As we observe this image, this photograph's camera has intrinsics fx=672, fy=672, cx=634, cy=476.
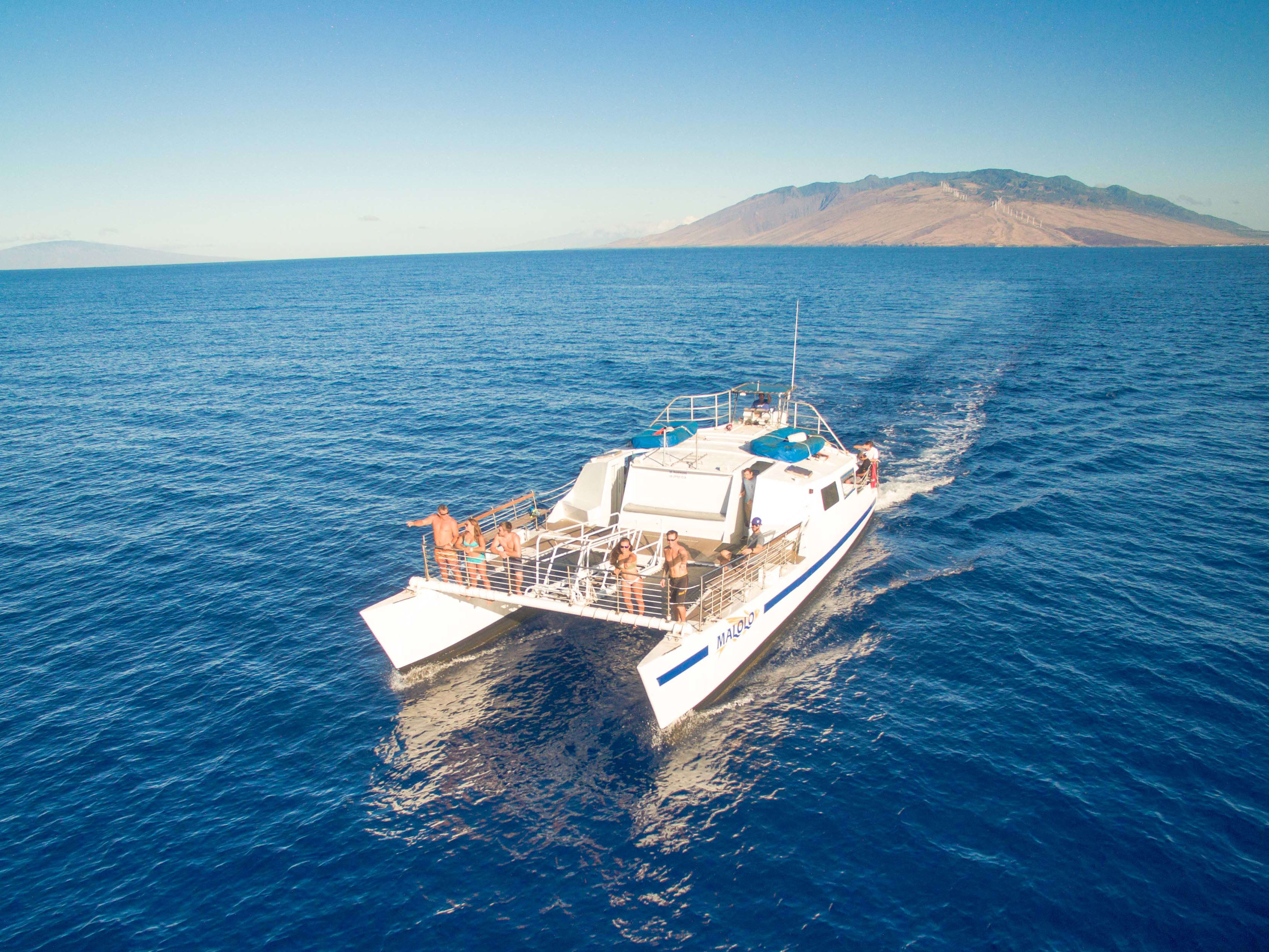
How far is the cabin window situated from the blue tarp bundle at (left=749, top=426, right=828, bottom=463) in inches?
49.3

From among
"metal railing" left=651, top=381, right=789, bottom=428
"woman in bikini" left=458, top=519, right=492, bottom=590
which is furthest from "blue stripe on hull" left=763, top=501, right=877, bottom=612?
"metal railing" left=651, top=381, right=789, bottom=428

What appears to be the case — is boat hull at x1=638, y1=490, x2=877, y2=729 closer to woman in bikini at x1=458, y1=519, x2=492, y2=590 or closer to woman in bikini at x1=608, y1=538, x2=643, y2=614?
woman in bikini at x1=608, y1=538, x2=643, y2=614

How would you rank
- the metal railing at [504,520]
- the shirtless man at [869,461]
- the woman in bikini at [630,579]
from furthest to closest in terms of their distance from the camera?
the shirtless man at [869,461] < the metal railing at [504,520] < the woman in bikini at [630,579]

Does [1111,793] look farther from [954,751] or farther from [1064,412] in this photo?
[1064,412]

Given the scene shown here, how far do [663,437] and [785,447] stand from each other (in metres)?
4.26

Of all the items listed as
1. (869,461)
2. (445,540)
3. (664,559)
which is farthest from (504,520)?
(869,461)

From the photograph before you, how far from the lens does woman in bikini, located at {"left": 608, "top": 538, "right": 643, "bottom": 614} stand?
17188 mm

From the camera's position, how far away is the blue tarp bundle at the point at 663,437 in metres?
23.8

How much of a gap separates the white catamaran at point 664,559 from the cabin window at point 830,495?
0.07m

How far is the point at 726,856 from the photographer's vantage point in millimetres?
13281

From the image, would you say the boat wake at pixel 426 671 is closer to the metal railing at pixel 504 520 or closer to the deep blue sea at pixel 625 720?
the deep blue sea at pixel 625 720

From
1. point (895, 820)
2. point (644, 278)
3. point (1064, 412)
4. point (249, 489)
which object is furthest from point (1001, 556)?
point (644, 278)

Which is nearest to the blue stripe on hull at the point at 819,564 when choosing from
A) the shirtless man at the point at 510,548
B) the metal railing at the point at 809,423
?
the metal railing at the point at 809,423

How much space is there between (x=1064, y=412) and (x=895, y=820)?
3668 centimetres
